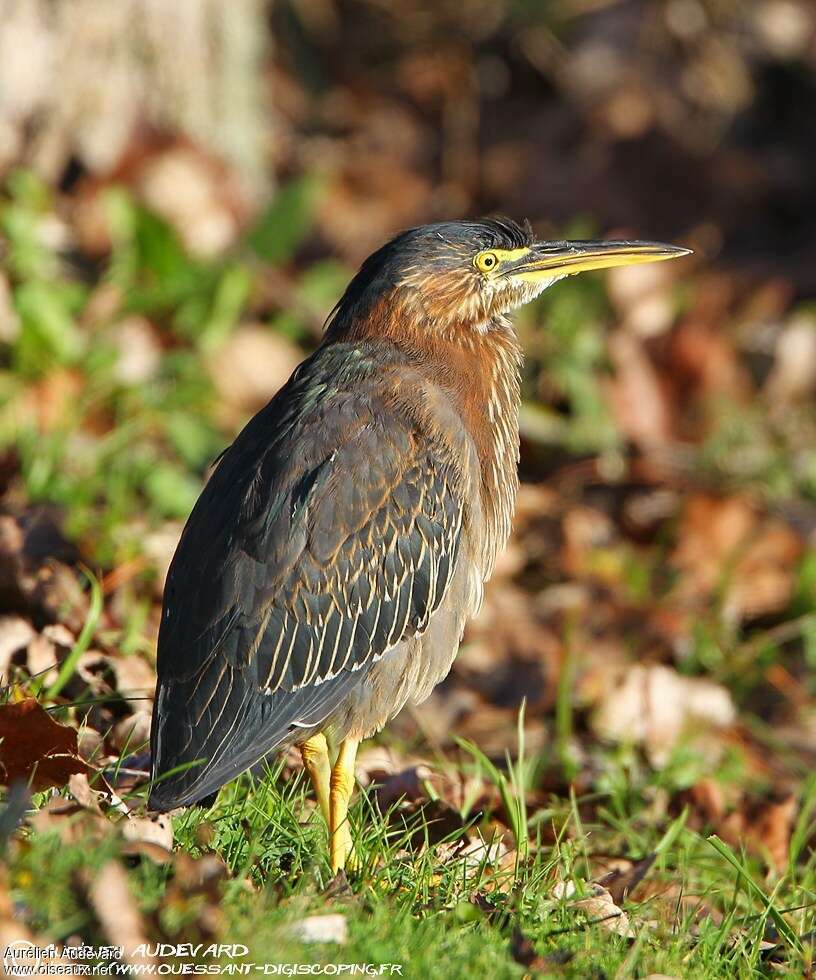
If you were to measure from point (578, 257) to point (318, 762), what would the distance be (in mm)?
1933

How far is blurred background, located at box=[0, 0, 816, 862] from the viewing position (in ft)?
18.7

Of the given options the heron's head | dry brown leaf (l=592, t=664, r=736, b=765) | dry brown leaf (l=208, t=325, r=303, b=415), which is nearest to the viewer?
the heron's head

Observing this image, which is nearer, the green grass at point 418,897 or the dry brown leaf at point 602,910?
the green grass at point 418,897

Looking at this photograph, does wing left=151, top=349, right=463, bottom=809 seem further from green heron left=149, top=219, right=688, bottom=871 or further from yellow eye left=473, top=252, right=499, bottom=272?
yellow eye left=473, top=252, right=499, bottom=272

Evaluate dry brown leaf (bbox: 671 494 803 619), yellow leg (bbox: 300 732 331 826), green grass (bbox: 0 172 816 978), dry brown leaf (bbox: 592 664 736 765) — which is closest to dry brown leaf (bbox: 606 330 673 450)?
green grass (bbox: 0 172 816 978)

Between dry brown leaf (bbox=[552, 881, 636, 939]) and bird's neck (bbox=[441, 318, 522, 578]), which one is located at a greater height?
bird's neck (bbox=[441, 318, 522, 578])

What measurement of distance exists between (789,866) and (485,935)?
1646 millimetres

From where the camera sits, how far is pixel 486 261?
4.83 m

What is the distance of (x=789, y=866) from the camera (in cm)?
458

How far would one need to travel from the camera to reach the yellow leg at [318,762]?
4.32 m

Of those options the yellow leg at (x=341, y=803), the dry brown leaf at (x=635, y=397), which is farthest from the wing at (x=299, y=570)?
the dry brown leaf at (x=635, y=397)

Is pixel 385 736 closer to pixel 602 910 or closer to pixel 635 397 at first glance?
pixel 602 910

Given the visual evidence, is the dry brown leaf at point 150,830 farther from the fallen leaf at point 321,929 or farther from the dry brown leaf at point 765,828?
the dry brown leaf at point 765,828

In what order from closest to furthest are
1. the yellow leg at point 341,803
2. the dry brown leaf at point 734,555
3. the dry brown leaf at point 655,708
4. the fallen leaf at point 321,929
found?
the fallen leaf at point 321,929, the yellow leg at point 341,803, the dry brown leaf at point 655,708, the dry brown leaf at point 734,555
